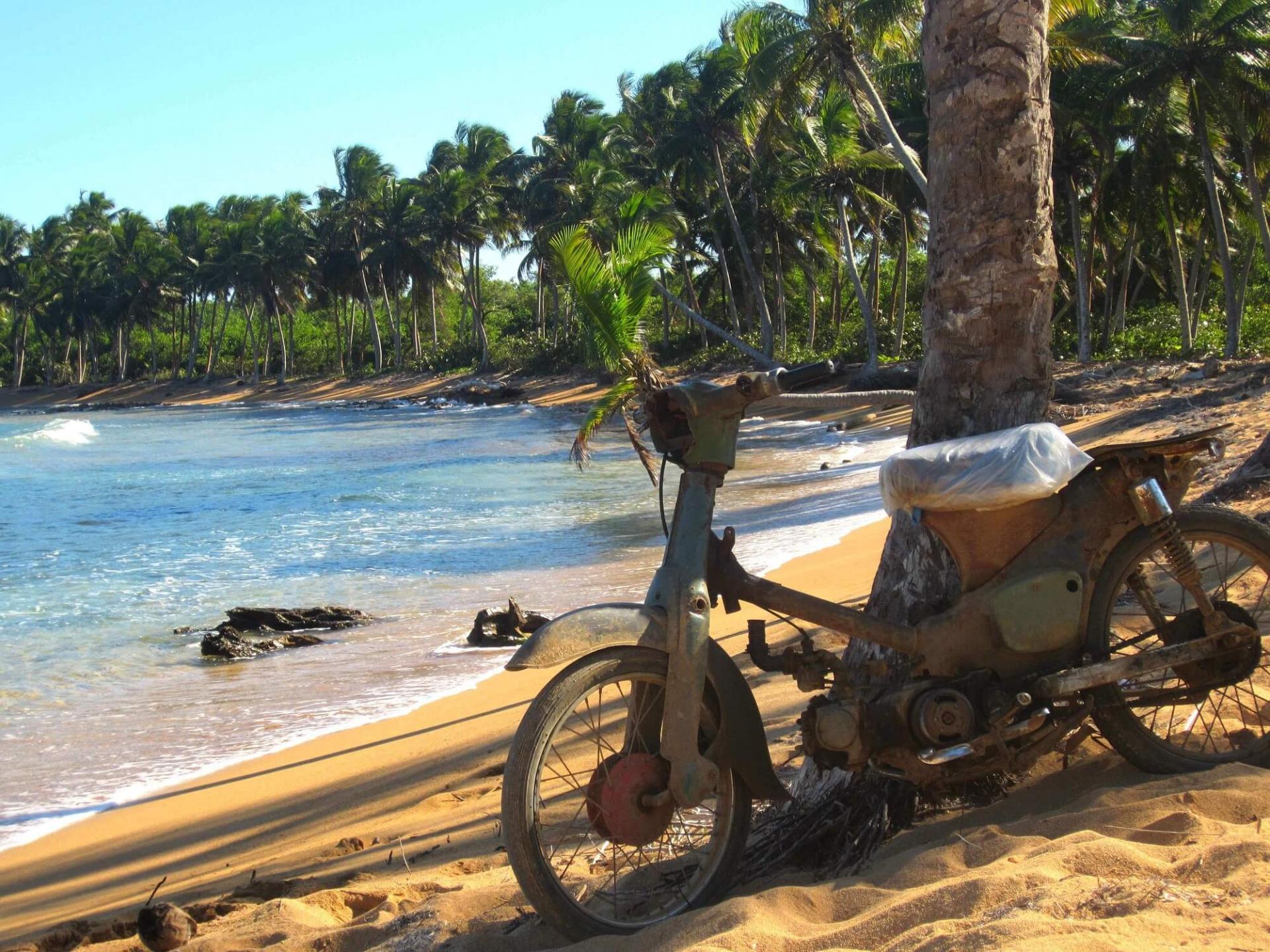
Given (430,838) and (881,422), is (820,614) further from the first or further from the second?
(881,422)

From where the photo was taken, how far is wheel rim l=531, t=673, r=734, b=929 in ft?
9.23

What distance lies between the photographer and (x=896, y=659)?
329 cm

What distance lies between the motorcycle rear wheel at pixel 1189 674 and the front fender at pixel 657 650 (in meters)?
0.94

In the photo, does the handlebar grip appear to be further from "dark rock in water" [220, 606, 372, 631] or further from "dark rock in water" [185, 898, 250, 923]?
"dark rock in water" [220, 606, 372, 631]

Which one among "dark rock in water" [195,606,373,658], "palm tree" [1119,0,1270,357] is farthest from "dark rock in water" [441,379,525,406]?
"dark rock in water" [195,606,373,658]

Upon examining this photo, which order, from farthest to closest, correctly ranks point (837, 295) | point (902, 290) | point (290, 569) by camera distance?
point (837, 295) < point (902, 290) < point (290, 569)

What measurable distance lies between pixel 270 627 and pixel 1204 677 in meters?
7.37

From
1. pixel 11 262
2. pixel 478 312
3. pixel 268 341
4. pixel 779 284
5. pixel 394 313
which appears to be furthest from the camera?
pixel 11 262

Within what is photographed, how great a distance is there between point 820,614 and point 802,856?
2.23 feet

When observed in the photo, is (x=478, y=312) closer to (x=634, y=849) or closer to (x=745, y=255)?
(x=745, y=255)

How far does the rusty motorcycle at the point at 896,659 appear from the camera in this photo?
281cm

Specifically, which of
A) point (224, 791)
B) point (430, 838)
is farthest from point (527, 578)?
point (430, 838)

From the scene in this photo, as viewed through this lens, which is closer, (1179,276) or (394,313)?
(1179,276)

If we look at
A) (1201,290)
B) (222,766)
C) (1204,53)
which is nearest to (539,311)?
(1201,290)
